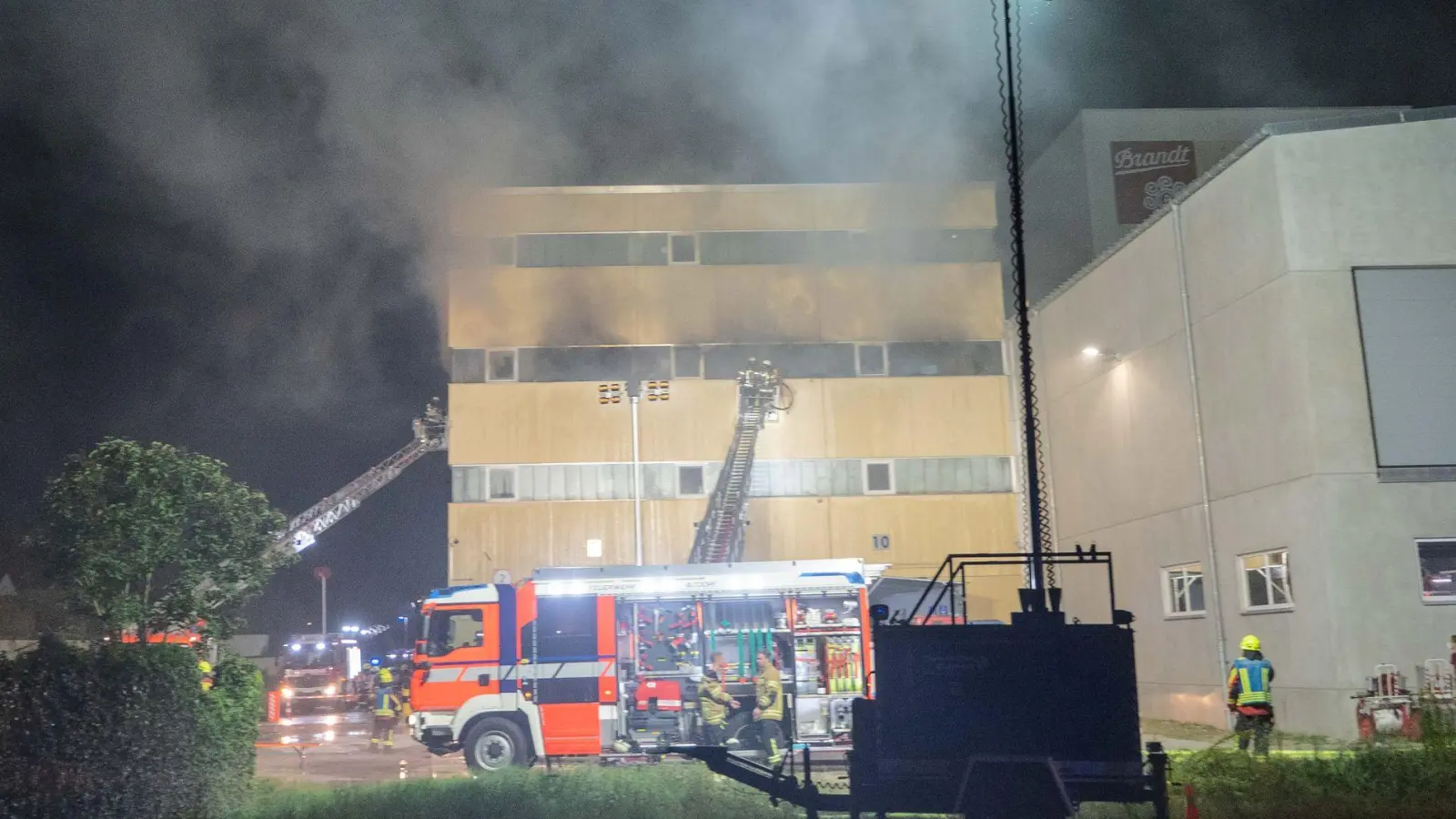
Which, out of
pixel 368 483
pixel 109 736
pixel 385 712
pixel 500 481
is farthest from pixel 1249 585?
pixel 368 483

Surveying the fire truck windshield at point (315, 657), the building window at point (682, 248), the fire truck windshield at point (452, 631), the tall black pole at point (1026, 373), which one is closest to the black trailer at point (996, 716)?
the tall black pole at point (1026, 373)

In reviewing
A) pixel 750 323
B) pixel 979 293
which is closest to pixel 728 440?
pixel 750 323

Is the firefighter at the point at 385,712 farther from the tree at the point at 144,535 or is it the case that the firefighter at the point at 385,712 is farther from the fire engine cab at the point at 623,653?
the tree at the point at 144,535

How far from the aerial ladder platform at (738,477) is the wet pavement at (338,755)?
843 cm

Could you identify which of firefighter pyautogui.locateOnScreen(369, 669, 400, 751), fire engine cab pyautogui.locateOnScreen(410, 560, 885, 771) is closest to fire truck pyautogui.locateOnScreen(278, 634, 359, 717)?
firefighter pyautogui.locateOnScreen(369, 669, 400, 751)

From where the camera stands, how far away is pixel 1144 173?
38812mm

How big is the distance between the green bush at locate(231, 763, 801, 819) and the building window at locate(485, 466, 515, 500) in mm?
19508

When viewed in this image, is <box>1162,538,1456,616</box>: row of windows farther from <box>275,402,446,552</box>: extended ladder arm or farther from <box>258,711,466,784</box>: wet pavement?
<box>275,402,446,552</box>: extended ladder arm

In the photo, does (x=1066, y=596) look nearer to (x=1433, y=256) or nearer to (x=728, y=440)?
(x=728, y=440)

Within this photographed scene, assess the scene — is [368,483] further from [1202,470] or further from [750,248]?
[1202,470]

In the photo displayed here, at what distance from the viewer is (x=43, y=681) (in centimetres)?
907

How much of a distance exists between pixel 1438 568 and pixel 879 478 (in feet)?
51.8

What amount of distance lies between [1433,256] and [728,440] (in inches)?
684

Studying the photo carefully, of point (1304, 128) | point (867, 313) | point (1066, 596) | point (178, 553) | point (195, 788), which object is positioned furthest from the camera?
point (867, 313)
